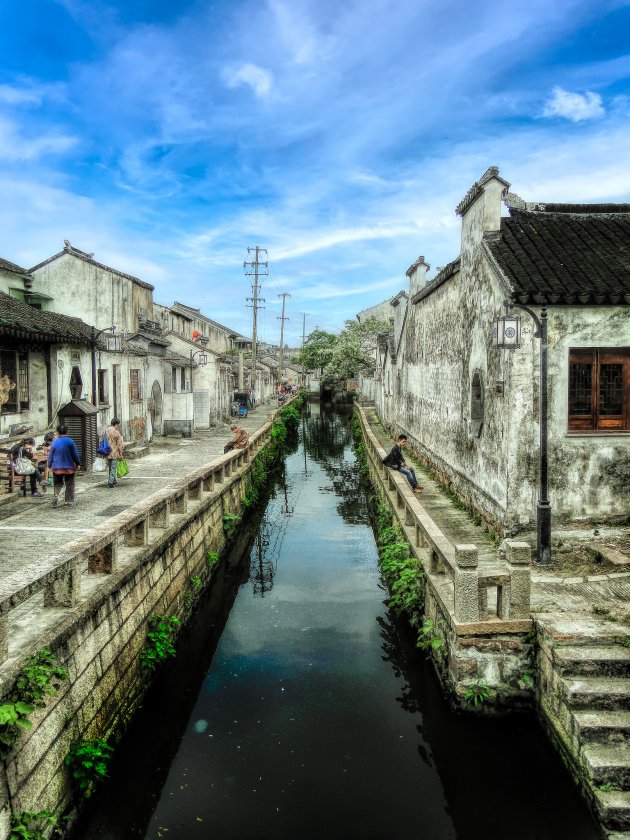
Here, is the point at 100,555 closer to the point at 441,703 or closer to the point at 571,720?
the point at 441,703

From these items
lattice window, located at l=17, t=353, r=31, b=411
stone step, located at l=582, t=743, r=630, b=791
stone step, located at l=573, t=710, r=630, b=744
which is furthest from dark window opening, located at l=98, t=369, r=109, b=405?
stone step, located at l=582, t=743, r=630, b=791

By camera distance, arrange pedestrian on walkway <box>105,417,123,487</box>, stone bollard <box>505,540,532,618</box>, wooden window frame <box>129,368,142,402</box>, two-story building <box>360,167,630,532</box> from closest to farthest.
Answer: stone bollard <box>505,540,532,618</box>, two-story building <box>360,167,630,532</box>, pedestrian on walkway <box>105,417,123,487</box>, wooden window frame <box>129,368,142,402</box>

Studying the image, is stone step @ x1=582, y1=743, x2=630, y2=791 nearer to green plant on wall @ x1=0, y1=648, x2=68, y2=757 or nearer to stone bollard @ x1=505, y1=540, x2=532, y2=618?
stone bollard @ x1=505, y1=540, x2=532, y2=618

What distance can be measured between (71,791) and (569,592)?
6200mm

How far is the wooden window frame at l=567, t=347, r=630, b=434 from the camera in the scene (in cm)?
985

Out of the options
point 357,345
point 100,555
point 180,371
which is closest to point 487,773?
point 100,555

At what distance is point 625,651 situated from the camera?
649 centimetres

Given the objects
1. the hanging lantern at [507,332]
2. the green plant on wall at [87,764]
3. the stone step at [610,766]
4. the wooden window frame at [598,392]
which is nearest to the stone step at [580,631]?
the stone step at [610,766]

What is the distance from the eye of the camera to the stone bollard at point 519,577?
686 centimetres

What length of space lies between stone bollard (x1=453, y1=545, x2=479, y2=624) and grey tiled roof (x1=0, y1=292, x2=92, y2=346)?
10859 mm

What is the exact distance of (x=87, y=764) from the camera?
5.79 meters

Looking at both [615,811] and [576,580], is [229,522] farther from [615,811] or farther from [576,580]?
[615,811]

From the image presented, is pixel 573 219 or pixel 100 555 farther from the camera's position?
pixel 573 219

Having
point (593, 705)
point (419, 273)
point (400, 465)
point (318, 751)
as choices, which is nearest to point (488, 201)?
point (400, 465)
